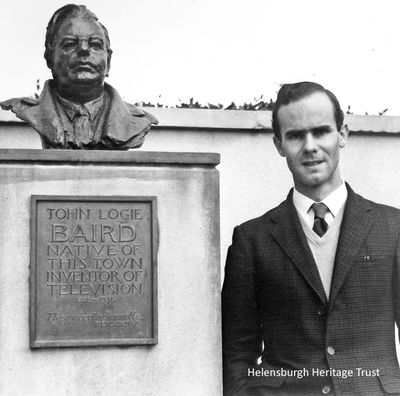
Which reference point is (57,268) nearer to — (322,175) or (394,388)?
(322,175)

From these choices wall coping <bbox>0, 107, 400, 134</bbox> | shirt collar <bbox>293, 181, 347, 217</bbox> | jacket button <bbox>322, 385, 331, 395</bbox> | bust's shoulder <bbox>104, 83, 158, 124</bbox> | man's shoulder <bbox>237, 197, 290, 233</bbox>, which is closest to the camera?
jacket button <bbox>322, 385, 331, 395</bbox>

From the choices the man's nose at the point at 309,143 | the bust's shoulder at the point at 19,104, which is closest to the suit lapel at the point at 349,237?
the man's nose at the point at 309,143

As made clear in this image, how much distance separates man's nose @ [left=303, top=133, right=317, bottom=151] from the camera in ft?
15.2

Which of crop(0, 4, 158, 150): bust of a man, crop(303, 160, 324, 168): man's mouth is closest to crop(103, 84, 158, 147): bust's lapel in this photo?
crop(0, 4, 158, 150): bust of a man

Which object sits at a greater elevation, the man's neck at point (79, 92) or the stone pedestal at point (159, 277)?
the man's neck at point (79, 92)

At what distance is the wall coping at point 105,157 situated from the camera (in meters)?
4.73

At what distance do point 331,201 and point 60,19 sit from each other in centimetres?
182

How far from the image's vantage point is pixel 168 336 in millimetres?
4820

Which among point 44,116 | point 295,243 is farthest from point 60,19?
point 295,243

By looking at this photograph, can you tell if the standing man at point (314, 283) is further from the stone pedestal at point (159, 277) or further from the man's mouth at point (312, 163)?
the stone pedestal at point (159, 277)

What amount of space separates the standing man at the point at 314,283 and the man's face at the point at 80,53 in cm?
103

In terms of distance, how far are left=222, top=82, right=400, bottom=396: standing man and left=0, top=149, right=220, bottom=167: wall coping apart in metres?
0.46

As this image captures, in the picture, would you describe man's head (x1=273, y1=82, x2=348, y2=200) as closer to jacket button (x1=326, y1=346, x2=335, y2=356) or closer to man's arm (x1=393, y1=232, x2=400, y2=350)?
man's arm (x1=393, y1=232, x2=400, y2=350)

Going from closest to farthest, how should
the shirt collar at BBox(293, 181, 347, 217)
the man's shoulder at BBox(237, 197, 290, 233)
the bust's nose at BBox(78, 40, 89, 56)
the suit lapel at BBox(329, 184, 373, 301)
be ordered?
the suit lapel at BBox(329, 184, 373, 301)
the shirt collar at BBox(293, 181, 347, 217)
the man's shoulder at BBox(237, 197, 290, 233)
the bust's nose at BBox(78, 40, 89, 56)
